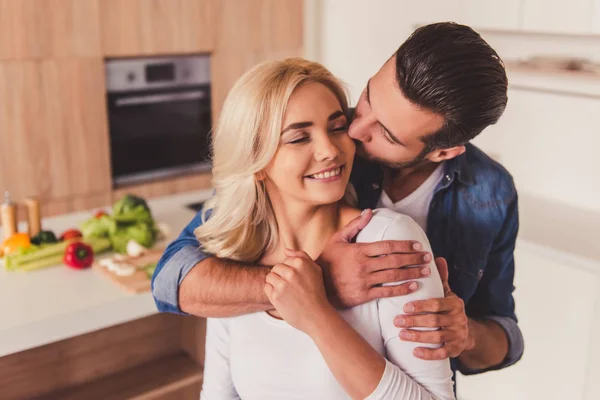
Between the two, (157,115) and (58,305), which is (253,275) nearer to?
(58,305)

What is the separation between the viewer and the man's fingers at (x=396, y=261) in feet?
3.45

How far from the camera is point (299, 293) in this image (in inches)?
42.7

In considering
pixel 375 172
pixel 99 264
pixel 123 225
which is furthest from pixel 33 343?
pixel 375 172

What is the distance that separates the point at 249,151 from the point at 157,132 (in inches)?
107

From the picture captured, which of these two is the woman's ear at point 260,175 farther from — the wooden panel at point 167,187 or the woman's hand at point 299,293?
the wooden panel at point 167,187

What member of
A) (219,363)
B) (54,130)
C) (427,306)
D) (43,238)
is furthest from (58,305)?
(54,130)

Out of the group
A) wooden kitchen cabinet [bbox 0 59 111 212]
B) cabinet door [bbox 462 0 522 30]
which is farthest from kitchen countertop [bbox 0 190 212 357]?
cabinet door [bbox 462 0 522 30]

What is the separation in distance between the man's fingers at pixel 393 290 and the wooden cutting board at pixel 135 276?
913 millimetres

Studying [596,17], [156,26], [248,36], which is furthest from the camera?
[248,36]

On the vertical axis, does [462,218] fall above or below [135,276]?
above

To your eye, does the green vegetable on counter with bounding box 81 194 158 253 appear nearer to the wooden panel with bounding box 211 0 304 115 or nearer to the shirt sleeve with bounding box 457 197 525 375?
the shirt sleeve with bounding box 457 197 525 375

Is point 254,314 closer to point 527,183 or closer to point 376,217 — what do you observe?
point 376,217

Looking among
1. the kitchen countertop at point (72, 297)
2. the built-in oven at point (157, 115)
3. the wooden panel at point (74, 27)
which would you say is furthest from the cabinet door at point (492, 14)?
the wooden panel at point (74, 27)

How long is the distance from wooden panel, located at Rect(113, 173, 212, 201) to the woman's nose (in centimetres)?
268
